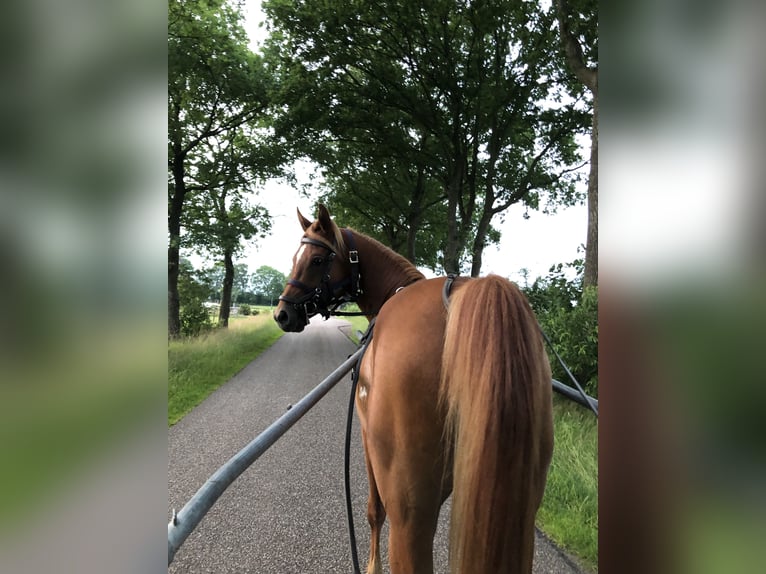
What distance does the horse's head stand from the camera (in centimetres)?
300

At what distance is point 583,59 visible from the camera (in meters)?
6.45

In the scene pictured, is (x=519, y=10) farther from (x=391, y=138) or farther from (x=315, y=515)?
(x=315, y=515)

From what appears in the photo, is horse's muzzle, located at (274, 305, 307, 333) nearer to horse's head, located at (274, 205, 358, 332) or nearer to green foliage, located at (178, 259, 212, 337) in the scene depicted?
horse's head, located at (274, 205, 358, 332)

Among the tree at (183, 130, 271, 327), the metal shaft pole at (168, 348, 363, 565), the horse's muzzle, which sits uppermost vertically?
the tree at (183, 130, 271, 327)

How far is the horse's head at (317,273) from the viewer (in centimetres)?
300

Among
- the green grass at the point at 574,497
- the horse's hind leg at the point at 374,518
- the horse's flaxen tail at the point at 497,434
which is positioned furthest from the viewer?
the green grass at the point at 574,497

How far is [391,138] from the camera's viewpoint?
40.4 feet

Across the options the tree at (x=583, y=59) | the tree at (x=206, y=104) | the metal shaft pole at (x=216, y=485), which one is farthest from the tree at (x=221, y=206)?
the metal shaft pole at (x=216, y=485)

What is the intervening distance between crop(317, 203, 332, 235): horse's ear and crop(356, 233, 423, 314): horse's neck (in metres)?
0.25

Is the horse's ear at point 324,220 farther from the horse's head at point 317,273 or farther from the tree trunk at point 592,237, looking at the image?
the tree trunk at point 592,237

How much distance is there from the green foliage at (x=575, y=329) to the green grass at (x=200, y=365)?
568 centimetres

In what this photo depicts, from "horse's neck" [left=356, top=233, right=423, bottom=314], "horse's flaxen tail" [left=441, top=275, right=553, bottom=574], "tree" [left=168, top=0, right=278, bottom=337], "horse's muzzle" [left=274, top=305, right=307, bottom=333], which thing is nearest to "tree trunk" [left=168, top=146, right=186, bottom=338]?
"tree" [left=168, top=0, right=278, bottom=337]

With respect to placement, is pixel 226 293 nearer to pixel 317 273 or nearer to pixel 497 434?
pixel 317 273
